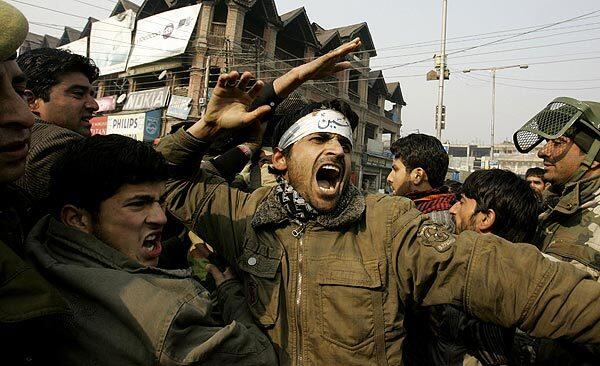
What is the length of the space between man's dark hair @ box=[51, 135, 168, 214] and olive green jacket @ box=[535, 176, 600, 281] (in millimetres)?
2460

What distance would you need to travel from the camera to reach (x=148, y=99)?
914 inches

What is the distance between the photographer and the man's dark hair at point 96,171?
1.74 m

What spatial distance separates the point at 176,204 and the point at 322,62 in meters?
1.14

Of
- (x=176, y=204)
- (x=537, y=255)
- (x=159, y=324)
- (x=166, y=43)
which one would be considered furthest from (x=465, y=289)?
(x=166, y=43)

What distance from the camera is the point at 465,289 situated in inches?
65.5

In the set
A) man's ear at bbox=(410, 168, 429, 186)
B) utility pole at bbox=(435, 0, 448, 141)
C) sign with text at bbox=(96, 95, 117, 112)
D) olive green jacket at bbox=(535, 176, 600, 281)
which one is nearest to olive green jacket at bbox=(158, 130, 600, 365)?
olive green jacket at bbox=(535, 176, 600, 281)

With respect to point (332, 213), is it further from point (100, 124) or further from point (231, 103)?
point (100, 124)

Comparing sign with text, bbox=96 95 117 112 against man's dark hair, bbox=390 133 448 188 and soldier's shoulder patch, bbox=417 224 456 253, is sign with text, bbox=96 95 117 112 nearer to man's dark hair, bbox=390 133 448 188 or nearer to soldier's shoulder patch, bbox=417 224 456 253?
man's dark hair, bbox=390 133 448 188

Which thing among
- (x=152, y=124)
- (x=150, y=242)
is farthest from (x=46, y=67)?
(x=152, y=124)

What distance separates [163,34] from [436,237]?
24750 millimetres

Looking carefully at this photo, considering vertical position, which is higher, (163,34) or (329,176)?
(163,34)

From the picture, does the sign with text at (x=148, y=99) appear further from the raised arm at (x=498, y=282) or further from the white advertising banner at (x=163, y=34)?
the raised arm at (x=498, y=282)

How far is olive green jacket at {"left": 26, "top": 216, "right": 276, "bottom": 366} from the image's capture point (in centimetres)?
126

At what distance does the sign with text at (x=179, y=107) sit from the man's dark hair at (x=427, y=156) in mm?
18630
